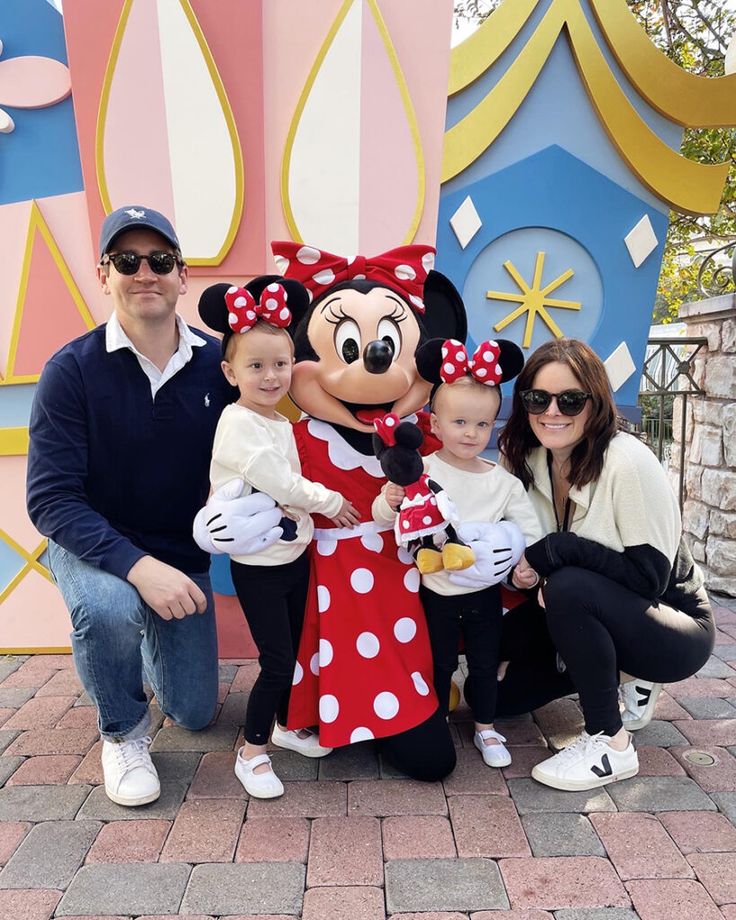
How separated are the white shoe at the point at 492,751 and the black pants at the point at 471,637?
49mm

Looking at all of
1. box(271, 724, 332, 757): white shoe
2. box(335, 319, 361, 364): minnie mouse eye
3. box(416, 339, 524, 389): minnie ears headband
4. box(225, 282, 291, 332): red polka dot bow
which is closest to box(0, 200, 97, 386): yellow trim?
box(225, 282, 291, 332): red polka dot bow

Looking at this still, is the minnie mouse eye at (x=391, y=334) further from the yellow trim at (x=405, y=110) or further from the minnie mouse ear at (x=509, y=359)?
the yellow trim at (x=405, y=110)

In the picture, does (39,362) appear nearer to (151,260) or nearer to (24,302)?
(24,302)

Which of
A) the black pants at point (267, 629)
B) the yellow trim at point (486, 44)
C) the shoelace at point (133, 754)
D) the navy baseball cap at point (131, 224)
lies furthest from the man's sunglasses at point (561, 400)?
the shoelace at point (133, 754)

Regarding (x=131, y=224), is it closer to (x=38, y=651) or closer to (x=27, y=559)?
(x=27, y=559)

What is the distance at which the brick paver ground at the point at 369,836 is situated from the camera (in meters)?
1.71

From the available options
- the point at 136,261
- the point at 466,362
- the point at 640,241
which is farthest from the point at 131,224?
the point at 640,241

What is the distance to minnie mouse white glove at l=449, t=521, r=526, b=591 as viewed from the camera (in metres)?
2.12

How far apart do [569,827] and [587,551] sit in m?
0.75

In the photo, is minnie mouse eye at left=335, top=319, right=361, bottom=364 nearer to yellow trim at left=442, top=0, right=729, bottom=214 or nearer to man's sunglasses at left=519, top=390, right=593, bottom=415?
man's sunglasses at left=519, top=390, right=593, bottom=415

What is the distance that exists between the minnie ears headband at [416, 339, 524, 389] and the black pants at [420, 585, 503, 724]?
2.16 feet

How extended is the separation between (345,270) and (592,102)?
4.64 ft

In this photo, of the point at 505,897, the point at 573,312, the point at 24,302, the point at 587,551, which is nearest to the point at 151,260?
the point at 24,302

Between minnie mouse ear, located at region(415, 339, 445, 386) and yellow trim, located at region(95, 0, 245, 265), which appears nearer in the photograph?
minnie mouse ear, located at region(415, 339, 445, 386)
